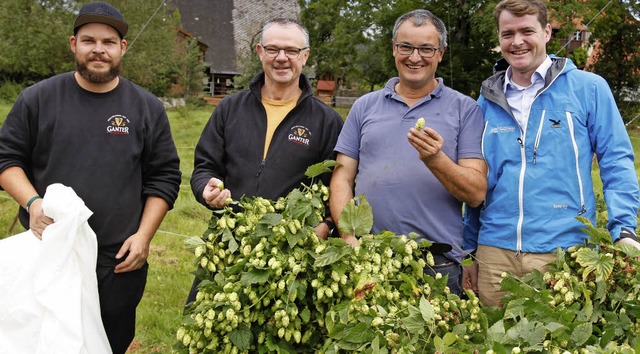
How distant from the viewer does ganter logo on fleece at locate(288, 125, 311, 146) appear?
3539 mm

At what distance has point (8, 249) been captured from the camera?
315cm

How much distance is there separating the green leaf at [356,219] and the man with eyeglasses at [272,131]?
2.78 feet

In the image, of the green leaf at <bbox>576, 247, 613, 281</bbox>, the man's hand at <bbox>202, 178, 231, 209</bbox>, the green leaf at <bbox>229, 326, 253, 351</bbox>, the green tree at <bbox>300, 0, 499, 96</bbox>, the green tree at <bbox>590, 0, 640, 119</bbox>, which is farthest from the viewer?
the green tree at <bbox>590, 0, 640, 119</bbox>

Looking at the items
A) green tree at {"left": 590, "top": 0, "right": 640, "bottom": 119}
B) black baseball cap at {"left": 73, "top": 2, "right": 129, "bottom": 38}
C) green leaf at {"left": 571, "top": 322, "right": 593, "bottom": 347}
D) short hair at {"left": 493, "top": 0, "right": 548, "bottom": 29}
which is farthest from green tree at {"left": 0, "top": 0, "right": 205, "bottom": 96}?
green leaf at {"left": 571, "top": 322, "right": 593, "bottom": 347}

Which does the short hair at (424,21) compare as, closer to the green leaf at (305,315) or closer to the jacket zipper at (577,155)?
the jacket zipper at (577,155)

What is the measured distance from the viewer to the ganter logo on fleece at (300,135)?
139 inches

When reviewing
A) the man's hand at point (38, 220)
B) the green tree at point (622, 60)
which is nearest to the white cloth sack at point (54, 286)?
the man's hand at point (38, 220)

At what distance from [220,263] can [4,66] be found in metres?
31.6

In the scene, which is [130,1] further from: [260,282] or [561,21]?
[260,282]

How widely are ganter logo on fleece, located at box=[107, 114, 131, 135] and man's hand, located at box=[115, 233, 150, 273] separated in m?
0.58

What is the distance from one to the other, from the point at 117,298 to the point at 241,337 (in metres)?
1.52

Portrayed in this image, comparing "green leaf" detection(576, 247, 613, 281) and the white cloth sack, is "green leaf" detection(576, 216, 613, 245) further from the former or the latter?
the white cloth sack

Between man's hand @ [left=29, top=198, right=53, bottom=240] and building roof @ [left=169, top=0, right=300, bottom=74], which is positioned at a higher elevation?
building roof @ [left=169, top=0, right=300, bottom=74]

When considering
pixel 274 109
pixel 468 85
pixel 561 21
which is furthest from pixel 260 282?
pixel 468 85
